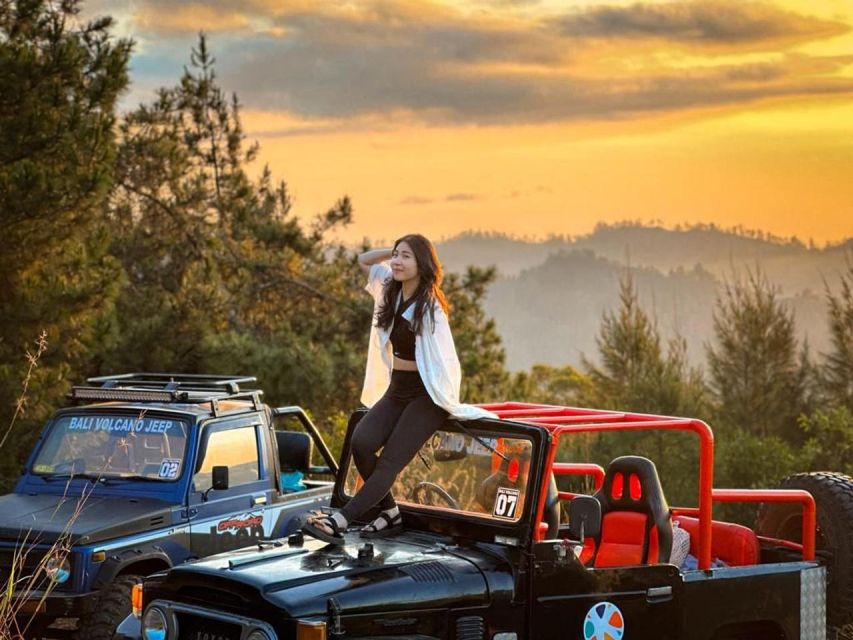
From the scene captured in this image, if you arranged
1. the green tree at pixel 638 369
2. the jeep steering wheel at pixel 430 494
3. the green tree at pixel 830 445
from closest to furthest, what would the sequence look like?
the jeep steering wheel at pixel 430 494 < the green tree at pixel 830 445 < the green tree at pixel 638 369

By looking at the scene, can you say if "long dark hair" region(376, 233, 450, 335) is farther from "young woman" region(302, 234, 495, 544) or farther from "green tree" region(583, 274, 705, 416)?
"green tree" region(583, 274, 705, 416)

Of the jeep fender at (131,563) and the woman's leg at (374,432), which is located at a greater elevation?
the woman's leg at (374,432)

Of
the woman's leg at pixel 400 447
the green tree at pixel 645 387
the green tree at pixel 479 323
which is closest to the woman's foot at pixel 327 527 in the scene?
the woman's leg at pixel 400 447

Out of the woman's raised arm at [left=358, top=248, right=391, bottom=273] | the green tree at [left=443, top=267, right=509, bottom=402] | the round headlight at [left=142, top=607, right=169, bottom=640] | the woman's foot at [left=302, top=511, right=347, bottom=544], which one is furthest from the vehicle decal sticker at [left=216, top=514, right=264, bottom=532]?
the green tree at [left=443, top=267, right=509, bottom=402]

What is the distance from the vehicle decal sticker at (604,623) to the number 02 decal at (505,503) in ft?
1.94

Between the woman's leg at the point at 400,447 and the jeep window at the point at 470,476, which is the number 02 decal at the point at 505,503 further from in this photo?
the woman's leg at the point at 400,447

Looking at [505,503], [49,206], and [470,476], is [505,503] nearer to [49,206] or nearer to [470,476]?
[470,476]

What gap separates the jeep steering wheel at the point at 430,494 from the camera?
6.98m

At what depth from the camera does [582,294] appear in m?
90.9

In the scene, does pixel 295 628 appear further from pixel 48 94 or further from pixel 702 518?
pixel 48 94

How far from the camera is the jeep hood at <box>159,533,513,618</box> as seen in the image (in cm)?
589

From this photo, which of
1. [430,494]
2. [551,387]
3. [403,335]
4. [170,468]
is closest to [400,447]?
[430,494]

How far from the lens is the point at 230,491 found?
10.4 meters

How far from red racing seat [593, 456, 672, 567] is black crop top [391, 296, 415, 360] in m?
1.27
